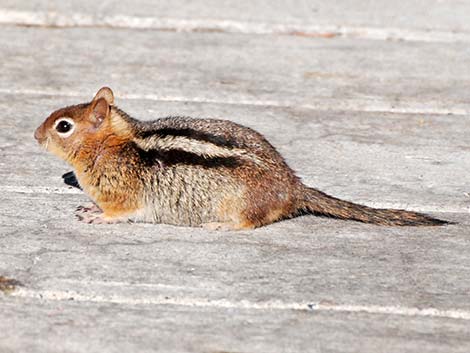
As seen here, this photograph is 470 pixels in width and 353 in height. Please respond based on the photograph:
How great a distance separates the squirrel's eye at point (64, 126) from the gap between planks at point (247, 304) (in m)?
1.43

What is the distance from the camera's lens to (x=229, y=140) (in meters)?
5.20

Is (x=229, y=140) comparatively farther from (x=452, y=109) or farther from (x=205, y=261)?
(x=452, y=109)

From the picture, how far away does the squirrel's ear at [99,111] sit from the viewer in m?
5.46

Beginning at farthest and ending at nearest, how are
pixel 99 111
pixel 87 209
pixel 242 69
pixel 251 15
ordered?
pixel 251 15 → pixel 242 69 → pixel 99 111 → pixel 87 209

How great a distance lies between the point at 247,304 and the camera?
13.8 feet

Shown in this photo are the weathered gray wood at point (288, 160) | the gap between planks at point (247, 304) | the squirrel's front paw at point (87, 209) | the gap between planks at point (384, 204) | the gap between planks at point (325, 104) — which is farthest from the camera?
the gap between planks at point (325, 104)

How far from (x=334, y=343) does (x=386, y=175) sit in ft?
7.10

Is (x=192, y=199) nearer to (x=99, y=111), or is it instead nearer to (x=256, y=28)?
(x=99, y=111)

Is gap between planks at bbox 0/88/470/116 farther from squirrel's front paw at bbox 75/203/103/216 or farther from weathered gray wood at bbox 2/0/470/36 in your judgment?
squirrel's front paw at bbox 75/203/103/216

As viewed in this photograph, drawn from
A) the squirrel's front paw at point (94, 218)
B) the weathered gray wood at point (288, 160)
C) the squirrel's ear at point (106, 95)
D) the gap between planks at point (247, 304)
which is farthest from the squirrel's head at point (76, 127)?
the gap between planks at point (247, 304)

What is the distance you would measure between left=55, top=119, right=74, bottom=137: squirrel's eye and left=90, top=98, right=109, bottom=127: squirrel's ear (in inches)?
4.5

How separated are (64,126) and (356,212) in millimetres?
1488

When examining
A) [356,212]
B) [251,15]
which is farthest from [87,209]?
[251,15]

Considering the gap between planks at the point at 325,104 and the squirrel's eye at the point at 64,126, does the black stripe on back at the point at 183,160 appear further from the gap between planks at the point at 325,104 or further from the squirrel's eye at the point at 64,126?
the gap between planks at the point at 325,104
